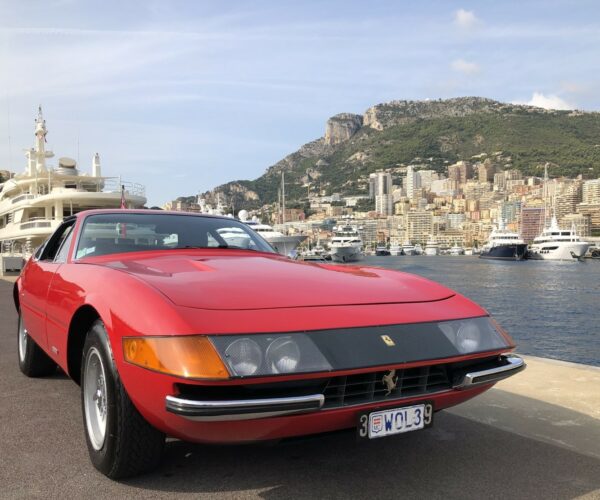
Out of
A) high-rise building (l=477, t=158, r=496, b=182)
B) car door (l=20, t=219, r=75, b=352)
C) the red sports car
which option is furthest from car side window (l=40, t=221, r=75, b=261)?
high-rise building (l=477, t=158, r=496, b=182)

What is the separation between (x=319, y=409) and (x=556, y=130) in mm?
170116

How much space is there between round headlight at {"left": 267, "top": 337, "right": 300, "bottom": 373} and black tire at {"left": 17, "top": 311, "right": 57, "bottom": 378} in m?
3.28

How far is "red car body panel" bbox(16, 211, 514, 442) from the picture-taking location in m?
2.20

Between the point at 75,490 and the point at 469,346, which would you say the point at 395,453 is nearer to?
the point at 469,346

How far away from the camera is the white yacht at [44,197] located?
32312 millimetres

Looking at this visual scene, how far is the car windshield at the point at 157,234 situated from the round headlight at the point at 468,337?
5.94 feet

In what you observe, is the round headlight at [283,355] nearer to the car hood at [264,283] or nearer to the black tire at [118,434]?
the car hood at [264,283]

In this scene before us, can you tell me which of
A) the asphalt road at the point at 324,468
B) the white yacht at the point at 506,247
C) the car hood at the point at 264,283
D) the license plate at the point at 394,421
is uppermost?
the car hood at the point at 264,283

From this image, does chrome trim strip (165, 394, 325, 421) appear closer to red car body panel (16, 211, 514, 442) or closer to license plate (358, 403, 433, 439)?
red car body panel (16, 211, 514, 442)

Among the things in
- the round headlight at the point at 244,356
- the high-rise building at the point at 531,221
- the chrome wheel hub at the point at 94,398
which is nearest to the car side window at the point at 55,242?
the chrome wheel hub at the point at 94,398

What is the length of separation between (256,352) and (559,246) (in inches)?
3529

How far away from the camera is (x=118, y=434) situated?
2453 mm

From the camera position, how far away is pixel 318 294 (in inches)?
102

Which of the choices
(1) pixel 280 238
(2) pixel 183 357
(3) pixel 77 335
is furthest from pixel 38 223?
(2) pixel 183 357
